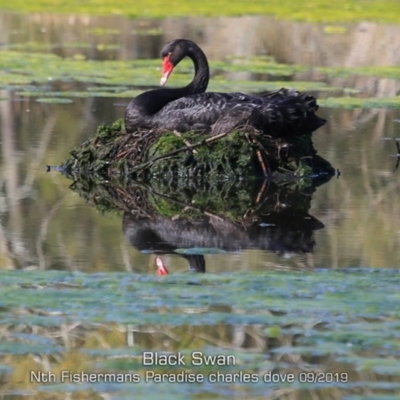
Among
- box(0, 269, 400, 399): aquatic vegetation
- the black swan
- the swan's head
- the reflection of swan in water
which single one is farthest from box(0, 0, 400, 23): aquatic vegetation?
box(0, 269, 400, 399): aquatic vegetation

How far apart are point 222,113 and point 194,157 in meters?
0.41

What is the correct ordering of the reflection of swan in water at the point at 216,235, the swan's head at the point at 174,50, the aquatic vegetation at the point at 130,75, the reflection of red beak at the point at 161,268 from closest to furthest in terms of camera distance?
the reflection of red beak at the point at 161,268, the reflection of swan in water at the point at 216,235, the swan's head at the point at 174,50, the aquatic vegetation at the point at 130,75

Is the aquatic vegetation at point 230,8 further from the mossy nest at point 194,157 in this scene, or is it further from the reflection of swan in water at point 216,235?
the reflection of swan in water at point 216,235

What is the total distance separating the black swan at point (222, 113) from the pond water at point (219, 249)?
59 centimetres

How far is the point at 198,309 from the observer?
5.70 metres

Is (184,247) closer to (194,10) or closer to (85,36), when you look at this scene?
(85,36)

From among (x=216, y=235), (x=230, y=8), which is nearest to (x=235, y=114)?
(x=216, y=235)

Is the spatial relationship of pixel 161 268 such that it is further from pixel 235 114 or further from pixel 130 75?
pixel 130 75

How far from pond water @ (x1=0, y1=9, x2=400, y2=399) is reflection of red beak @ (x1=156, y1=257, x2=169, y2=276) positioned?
36 mm

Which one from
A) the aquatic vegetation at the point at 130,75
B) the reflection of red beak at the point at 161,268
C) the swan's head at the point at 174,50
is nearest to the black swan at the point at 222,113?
the swan's head at the point at 174,50

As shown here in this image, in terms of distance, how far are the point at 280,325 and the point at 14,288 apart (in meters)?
1.32

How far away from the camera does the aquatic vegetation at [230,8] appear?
25.8m

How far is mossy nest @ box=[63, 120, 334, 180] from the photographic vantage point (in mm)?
9492

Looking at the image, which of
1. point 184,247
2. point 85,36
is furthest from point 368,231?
point 85,36
